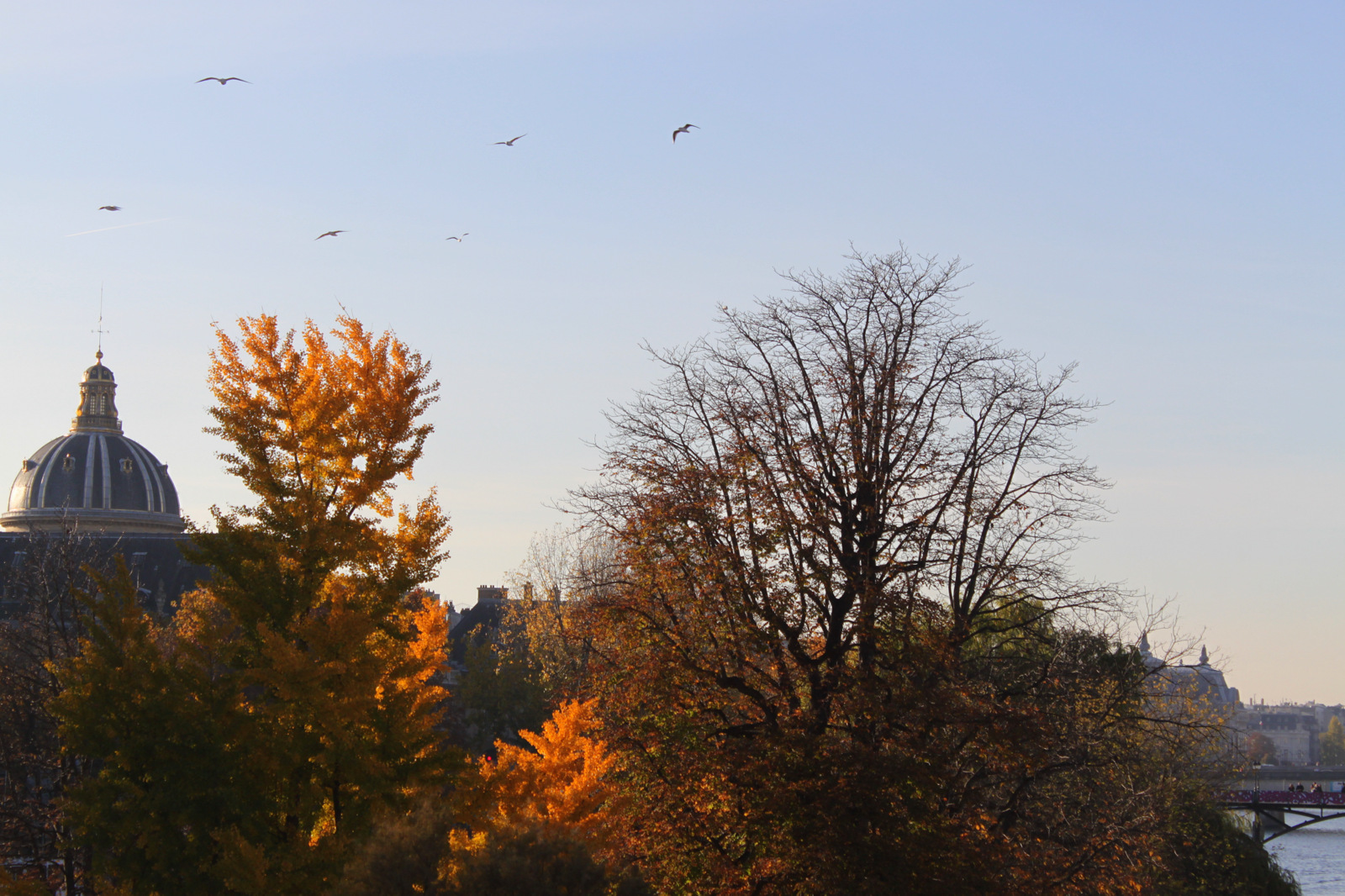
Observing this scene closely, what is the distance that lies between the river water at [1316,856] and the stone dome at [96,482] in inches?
4602

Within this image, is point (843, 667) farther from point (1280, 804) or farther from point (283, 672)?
point (1280, 804)

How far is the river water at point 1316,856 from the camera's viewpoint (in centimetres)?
7344

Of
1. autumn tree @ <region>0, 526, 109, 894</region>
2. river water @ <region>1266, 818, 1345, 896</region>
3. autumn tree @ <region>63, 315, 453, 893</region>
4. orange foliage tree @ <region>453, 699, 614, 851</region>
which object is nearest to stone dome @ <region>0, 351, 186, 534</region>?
river water @ <region>1266, 818, 1345, 896</region>

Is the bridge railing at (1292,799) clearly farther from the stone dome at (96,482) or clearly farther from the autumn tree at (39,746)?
the stone dome at (96,482)

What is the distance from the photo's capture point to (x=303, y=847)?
22.4 m

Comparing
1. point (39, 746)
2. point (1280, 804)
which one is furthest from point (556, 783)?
point (1280, 804)

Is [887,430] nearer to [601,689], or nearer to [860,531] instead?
[860,531]

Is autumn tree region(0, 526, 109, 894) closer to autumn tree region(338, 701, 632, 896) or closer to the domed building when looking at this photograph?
autumn tree region(338, 701, 632, 896)

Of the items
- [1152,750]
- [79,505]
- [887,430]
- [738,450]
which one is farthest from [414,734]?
[79,505]

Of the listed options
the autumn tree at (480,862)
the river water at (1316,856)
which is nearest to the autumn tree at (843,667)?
the autumn tree at (480,862)

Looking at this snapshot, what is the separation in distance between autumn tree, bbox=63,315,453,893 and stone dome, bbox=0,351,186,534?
14093 cm

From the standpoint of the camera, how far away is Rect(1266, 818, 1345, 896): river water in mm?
73438

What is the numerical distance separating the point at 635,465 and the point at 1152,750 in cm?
1600

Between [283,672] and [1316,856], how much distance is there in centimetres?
8917
